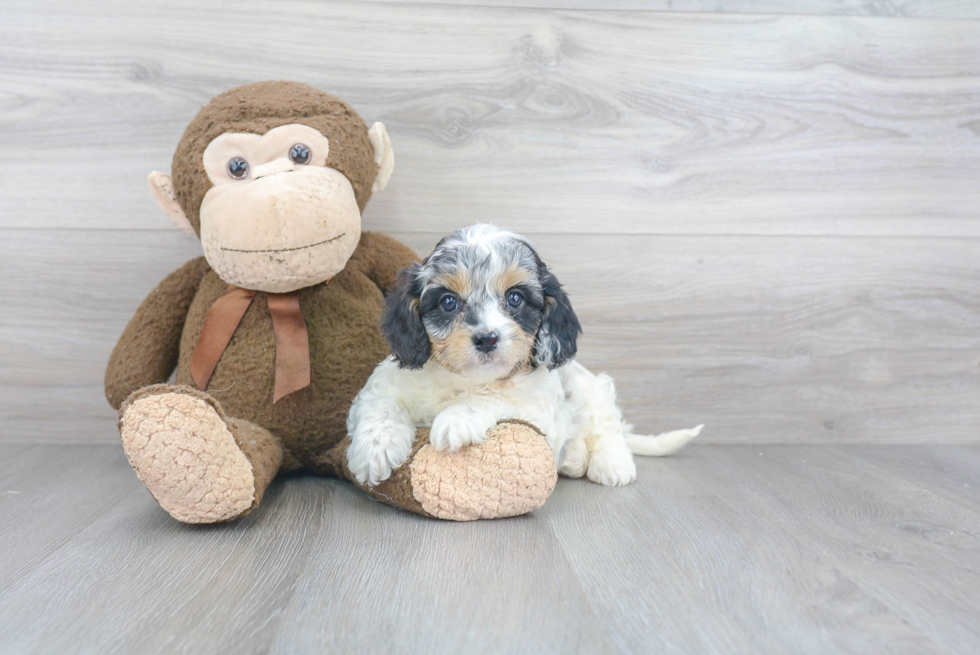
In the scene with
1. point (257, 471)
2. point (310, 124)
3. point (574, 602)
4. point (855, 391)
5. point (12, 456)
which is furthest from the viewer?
point (855, 391)

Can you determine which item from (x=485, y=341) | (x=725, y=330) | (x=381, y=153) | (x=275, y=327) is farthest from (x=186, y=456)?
(x=725, y=330)

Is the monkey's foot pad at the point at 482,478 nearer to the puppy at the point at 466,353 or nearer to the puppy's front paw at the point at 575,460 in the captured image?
the puppy at the point at 466,353

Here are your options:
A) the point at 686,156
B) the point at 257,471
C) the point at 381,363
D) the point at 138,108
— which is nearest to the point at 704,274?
the point at 686,156

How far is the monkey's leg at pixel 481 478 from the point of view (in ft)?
4.48

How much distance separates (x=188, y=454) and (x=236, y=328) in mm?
463

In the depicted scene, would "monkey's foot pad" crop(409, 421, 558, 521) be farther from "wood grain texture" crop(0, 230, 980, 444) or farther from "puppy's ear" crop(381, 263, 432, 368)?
"wood grain texture" crop(0, 230, 980, 444)

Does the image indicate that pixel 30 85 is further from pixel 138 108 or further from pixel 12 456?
pixel 12 456

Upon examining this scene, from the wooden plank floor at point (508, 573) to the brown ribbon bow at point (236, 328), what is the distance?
0.29 m

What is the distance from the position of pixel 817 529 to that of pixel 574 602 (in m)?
0.62

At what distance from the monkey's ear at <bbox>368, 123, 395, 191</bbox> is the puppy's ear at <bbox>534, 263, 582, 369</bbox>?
1.73 ft

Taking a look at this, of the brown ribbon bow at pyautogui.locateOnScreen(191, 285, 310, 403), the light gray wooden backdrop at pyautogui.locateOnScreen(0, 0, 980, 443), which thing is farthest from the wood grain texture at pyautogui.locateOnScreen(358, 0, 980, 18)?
the brown ribbon bow at pyautogui.locateOnScreen(191, 285, 310, 403)

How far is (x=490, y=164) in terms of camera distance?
79.9 inches

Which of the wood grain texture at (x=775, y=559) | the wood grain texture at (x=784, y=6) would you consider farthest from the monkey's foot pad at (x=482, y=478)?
the wood grain texture at (x=784, y=6)

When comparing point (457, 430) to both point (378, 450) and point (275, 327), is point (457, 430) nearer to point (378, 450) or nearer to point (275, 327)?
point (378, 450)
